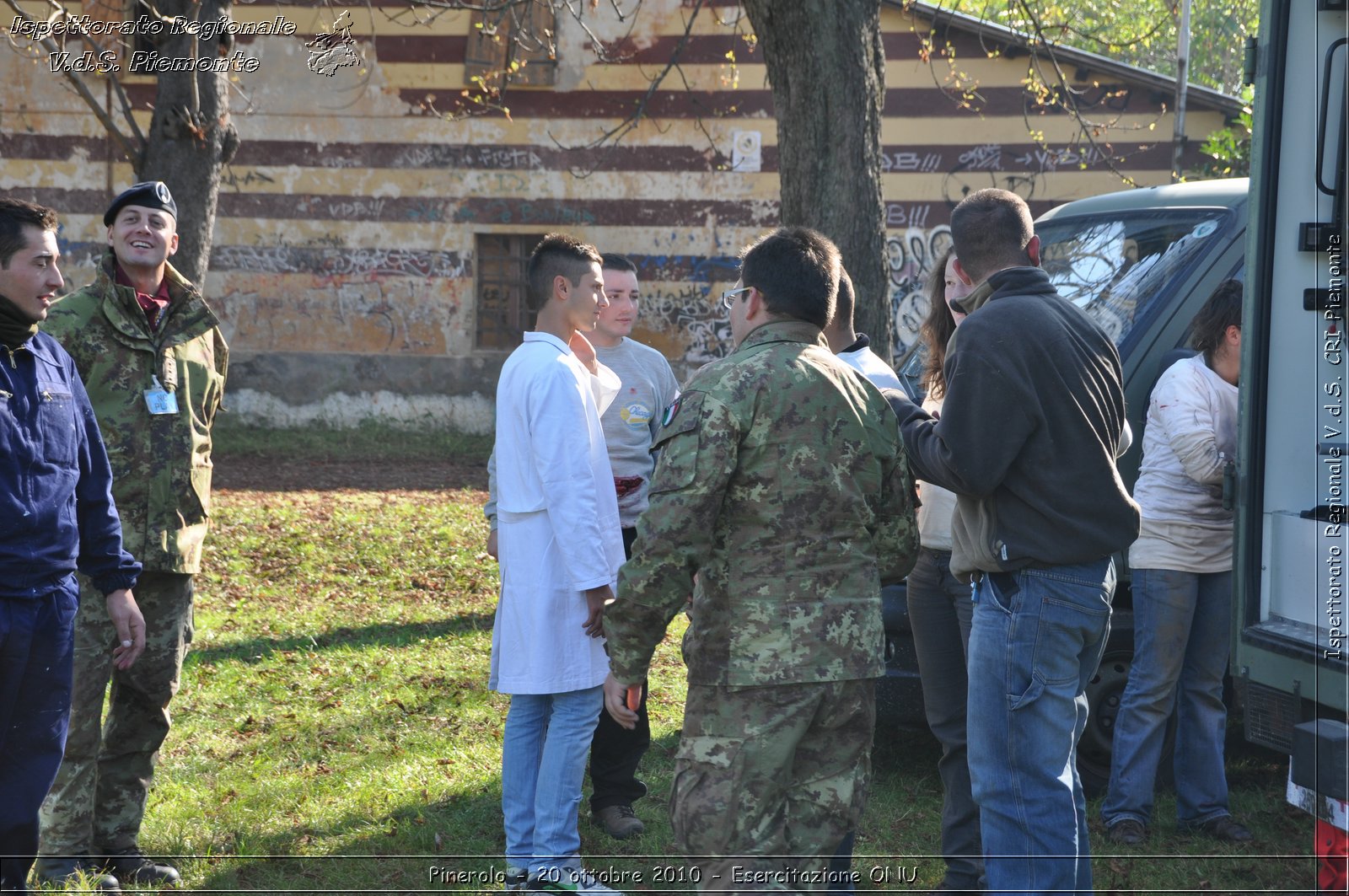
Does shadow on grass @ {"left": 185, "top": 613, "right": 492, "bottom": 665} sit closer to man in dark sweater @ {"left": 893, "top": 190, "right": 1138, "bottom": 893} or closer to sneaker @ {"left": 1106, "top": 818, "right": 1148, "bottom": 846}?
sneaker @ {"left": 1106, "top": 818, "right": 1148, "bottom": 846}

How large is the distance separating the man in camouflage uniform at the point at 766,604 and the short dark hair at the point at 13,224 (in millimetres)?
2131

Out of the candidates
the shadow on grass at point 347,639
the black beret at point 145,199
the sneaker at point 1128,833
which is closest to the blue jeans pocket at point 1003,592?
the sneaker at point 1128,833

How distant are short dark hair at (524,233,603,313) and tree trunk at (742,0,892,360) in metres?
2.89

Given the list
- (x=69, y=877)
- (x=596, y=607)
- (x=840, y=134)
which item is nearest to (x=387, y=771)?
(x=69, y=877)

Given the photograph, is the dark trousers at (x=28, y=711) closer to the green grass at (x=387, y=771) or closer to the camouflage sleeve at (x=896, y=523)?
the green grass at (x=387, y=771)

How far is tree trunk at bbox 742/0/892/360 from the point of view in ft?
23.0

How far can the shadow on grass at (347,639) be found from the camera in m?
7.35

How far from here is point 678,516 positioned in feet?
10.5

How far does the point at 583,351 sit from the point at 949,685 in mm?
1835

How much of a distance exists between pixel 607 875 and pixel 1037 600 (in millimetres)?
2042

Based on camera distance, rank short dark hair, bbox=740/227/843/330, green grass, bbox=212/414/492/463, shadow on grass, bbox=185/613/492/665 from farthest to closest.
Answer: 1. green grass, bbox=212/414/492/463
2. shadow on grass, bbox=185/613/492/665
3. short dark hair, bbox=740/227/843/330

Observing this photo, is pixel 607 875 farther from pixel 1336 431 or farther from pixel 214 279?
pixel 214 279

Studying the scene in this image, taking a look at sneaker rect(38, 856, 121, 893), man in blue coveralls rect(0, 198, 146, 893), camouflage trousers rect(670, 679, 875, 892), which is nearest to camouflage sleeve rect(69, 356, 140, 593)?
man in blue coveralls rect(0, 198, 146, 893)

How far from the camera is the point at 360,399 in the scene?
1622 centimetres
